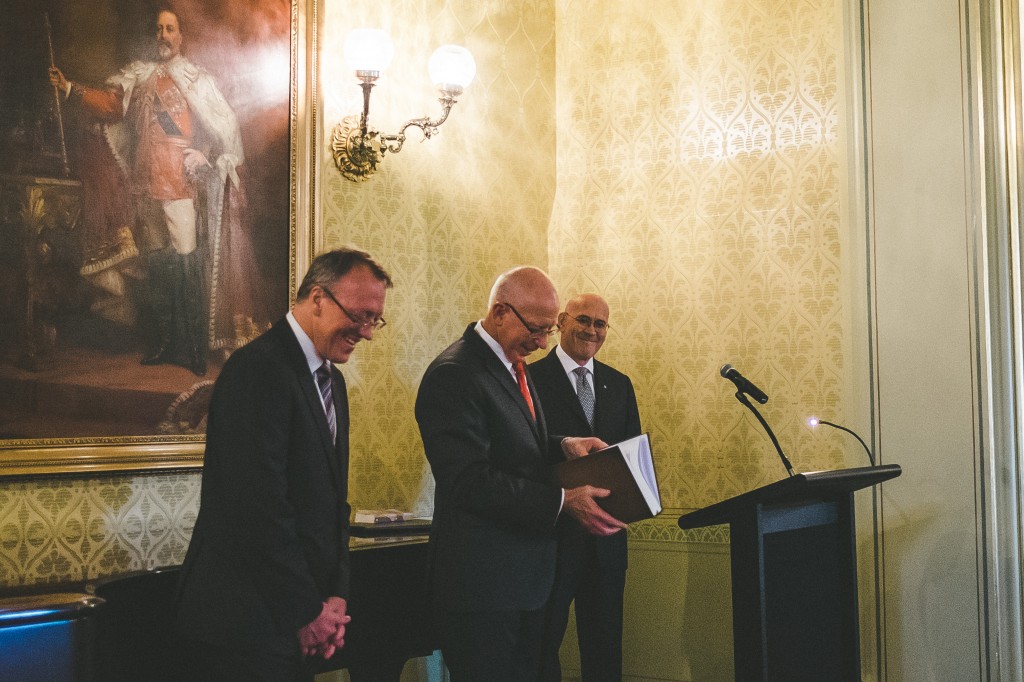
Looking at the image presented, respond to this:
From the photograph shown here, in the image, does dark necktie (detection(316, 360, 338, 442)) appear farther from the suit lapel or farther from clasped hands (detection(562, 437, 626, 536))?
clasped hands (detection(562, 437, 626, 536))

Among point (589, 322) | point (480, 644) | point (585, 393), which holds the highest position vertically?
point (589, 322)

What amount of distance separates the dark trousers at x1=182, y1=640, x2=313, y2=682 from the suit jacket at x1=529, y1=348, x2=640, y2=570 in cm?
176

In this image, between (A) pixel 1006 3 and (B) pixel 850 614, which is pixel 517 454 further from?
(A) pixel 1006 3

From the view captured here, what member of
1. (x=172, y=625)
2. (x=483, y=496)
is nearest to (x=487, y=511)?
(x=483, y=496)

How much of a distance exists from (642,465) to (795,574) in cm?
107

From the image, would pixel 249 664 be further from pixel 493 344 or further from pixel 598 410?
pixel 598 410

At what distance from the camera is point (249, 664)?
7.46 feet

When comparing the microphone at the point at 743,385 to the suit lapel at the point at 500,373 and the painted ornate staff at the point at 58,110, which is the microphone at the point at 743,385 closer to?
the suit lapel at the point at 500,373

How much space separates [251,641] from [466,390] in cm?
93

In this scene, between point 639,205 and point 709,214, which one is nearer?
point 709,214

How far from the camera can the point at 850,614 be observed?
3551mm

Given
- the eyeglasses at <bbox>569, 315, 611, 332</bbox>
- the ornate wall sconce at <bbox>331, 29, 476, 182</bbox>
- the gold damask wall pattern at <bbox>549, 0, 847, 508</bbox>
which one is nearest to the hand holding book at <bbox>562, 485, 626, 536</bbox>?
the eyeglasses at <bbox>569, 315, 611, 332</bbox>

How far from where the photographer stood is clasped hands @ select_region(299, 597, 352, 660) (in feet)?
7.52

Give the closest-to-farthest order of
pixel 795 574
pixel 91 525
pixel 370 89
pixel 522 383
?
pixel 91 525 → pixel 522 383 → pixel 795 574 → pixel 370 89
